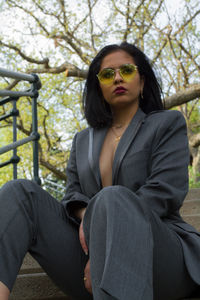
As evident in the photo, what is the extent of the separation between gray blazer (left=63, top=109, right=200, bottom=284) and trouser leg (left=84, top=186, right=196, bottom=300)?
116 mm

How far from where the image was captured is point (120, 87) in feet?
7.90

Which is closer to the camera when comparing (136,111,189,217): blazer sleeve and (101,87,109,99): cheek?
(136,111,189,217): blazer sleeve

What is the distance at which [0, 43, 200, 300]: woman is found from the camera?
147cm

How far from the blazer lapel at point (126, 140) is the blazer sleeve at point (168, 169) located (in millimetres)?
136

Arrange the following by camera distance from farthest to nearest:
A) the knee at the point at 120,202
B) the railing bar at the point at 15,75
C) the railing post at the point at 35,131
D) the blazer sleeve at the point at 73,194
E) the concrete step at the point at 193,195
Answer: the concrete step at the point at 193,195 < the railing post at the point at 35,131 < the railing bar at the point at 15,75 < the blazer sleeve at the point at 73,194 < the knee at the point at 120,202

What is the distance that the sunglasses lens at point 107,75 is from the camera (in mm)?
2412

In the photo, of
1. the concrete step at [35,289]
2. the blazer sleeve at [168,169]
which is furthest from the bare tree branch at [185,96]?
the concrete step at [35,289]

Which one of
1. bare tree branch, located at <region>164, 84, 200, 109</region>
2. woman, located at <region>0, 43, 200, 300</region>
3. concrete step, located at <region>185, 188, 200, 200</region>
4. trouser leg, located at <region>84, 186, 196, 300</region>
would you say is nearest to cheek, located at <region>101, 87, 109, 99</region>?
woman, located at <region>0, 43, 200, 300</region>

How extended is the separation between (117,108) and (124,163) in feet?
1.66

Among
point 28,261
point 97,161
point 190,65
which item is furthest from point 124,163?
point 190,65

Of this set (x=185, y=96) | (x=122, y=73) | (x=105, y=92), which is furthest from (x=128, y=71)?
(x=185, y=96)

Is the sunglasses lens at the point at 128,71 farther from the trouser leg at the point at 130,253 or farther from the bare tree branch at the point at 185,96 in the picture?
the bare tree branch at the point at 185,96

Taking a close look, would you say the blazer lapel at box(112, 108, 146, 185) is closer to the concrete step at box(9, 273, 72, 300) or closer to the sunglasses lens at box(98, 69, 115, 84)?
the sunglasses lens at box(98, 69, 115, 84)

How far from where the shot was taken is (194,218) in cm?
359
